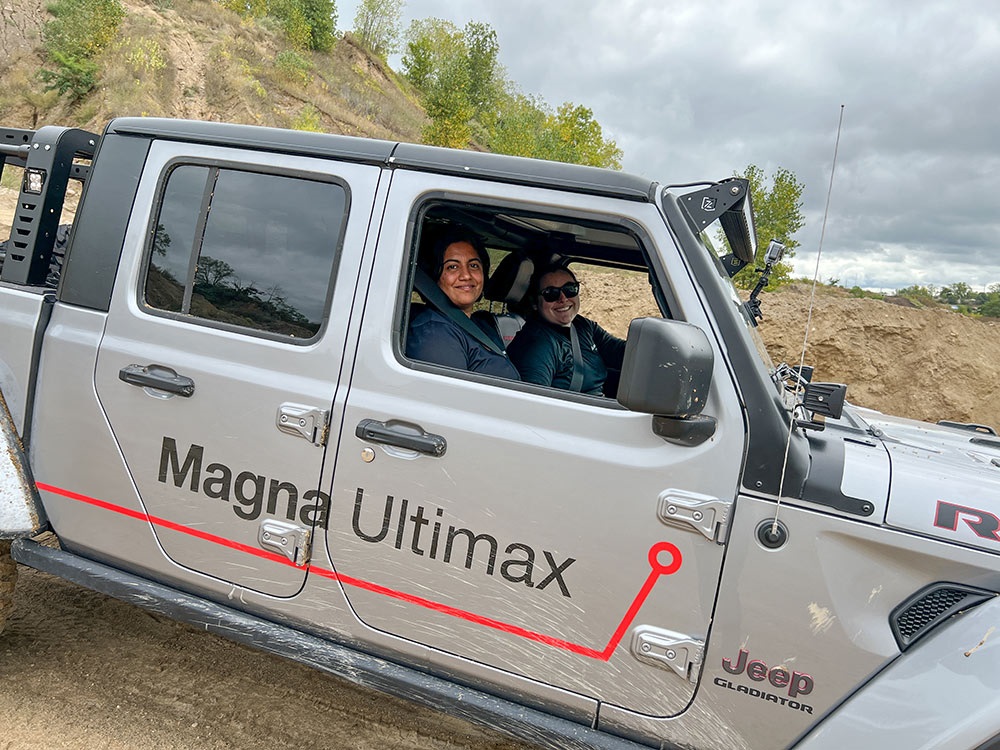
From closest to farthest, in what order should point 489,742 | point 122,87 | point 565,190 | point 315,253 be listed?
1. point 565,190
2. point 315,253
3. point 489,742
4. point 122,87

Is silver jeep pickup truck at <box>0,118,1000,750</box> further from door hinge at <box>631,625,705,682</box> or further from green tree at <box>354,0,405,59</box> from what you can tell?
green tree at <box>354,0,405,59</box>

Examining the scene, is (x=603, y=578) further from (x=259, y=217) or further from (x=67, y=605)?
(x=67, y=605)

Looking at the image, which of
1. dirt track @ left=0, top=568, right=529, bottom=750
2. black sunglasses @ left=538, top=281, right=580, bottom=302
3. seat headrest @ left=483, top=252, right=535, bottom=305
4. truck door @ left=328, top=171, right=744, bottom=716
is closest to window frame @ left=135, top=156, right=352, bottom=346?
truck door @ left=328, top=171, right=744, bottom=716

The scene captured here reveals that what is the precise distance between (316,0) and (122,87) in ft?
77.9

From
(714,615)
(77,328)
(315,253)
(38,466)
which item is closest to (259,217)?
(315,253)

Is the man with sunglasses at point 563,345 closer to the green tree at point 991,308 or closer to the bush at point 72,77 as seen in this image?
the green tree at point 991,308

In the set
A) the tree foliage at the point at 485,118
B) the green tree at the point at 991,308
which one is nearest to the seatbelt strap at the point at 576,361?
the green tree at the point at 991,308

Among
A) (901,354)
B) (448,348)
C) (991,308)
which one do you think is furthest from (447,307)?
(991,308)

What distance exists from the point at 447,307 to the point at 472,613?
1.00 meters

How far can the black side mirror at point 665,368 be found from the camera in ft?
5.49

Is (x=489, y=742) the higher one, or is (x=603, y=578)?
(x=603, y=578)

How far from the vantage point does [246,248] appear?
2.32 meters

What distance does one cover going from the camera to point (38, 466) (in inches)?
100

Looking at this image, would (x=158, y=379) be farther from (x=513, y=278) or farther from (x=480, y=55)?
(x=480, y=55)
